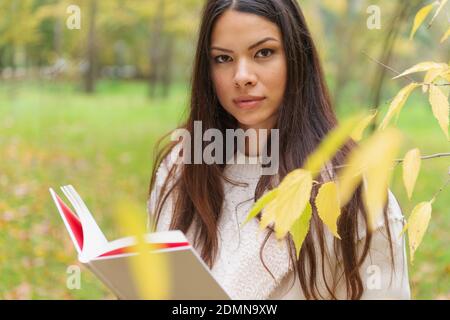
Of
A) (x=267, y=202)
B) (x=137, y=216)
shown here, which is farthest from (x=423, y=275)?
(x=137, y=216)

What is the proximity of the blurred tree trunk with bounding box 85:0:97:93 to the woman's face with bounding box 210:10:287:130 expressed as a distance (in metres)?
6.43

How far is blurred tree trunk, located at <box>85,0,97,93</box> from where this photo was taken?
24.9 feet

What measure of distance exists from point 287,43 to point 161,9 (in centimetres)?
671

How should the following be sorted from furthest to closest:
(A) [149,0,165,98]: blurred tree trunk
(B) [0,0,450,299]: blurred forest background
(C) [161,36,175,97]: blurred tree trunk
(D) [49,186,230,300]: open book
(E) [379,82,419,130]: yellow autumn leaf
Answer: (C) [161,36,175,97]: blurred tree trunk → (A) [149,0,165,98]: blurred tree trunk → (B) [0,0,450,299]: blurred forest background → (E) [379,82,419,130]: yellow autumn leaf → (D) [49,186,230,300]: open book

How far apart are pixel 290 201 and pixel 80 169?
5459mm

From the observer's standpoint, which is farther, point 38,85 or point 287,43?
point 38,85

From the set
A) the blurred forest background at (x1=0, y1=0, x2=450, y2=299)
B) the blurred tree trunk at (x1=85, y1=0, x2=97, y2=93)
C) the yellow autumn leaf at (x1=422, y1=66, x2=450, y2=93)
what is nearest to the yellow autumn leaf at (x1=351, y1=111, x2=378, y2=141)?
the yellow autumn leaf at (x1=422, y1=66, x2=450, y2=93)

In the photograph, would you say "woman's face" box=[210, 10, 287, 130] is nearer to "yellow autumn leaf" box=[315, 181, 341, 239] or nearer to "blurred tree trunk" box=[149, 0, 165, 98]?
"yellow autumn leaf" box=[315, 181, 341, 239]

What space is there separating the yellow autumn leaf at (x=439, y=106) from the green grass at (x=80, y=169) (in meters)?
2.06

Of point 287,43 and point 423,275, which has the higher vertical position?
point 287,43

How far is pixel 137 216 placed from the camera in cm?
43

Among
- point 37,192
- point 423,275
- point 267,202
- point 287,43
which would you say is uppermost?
point 287,43
